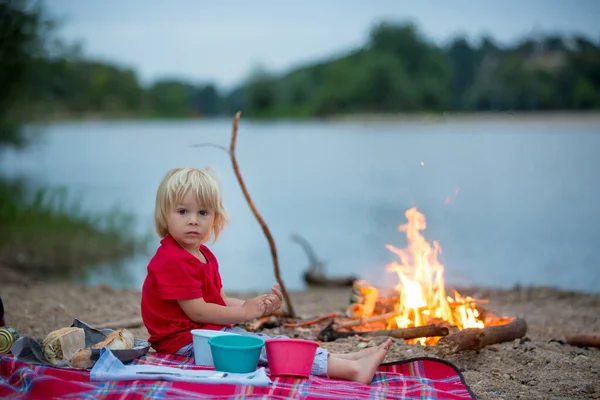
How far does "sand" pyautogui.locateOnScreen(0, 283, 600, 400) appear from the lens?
15.4 feet

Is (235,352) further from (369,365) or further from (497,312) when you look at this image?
(497,312)

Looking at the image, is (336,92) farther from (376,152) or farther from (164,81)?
(164,81)

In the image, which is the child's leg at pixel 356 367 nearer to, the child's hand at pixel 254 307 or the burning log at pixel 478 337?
the child's hand at pixel 254 307

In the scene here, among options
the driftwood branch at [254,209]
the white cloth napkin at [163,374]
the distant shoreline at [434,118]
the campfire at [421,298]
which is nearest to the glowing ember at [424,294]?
the campfire at [421,298]

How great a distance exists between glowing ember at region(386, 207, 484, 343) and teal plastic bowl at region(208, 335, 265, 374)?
6.05ft

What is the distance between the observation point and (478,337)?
5074 mm

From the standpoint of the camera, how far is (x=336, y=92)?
48.0 m

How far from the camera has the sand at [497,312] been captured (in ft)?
15.4

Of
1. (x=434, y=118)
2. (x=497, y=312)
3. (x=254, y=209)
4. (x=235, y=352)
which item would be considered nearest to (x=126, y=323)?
(x=254, y=209)

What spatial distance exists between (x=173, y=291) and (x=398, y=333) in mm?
1847

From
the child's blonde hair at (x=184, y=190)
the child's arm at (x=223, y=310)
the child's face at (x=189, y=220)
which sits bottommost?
the child's arm at (x=223, y=310)

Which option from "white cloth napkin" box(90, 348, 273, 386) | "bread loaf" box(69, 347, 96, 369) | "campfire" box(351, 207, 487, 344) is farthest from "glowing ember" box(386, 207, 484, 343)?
"bread loaf" box(69, 347, 96, 369)

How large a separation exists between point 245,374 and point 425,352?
157 centimetres

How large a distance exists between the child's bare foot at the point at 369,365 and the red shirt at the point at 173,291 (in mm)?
913
